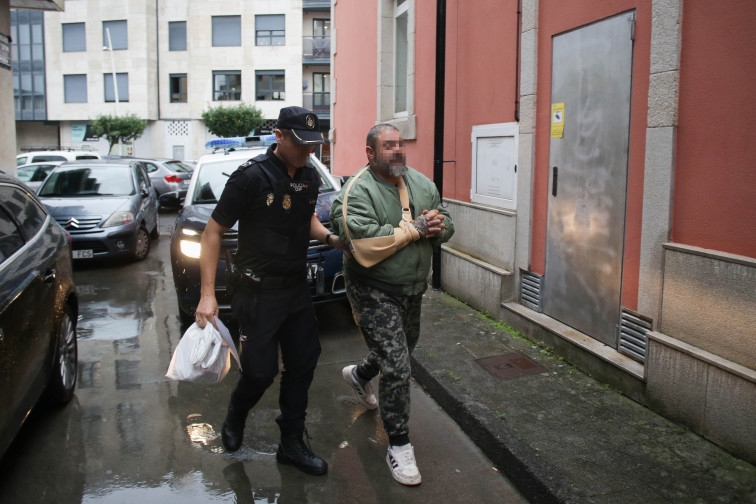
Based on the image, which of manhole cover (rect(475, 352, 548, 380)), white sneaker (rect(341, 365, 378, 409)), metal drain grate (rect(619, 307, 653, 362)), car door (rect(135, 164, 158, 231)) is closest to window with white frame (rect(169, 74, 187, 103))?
car door (rect(135, 164, 158, 231))

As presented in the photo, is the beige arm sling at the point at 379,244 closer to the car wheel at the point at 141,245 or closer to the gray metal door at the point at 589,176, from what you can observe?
the gray metal door at the point at 589,176

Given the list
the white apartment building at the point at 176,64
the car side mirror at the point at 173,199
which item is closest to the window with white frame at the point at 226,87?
the white apartment building at the point at 176,64

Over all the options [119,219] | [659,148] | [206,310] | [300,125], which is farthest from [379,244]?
[119,219]

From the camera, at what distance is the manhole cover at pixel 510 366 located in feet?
16.3

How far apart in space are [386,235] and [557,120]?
2.56 meters

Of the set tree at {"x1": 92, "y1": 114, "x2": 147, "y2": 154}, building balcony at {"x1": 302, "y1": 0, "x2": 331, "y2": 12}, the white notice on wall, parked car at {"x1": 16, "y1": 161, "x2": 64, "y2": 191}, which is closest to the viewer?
the white notice on wall

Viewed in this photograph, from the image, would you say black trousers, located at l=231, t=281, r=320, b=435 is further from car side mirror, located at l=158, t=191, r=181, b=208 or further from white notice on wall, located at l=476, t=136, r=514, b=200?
car side mirror, located at l=158, t=191, r=181, b=208

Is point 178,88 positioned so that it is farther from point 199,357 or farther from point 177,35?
point 199,357

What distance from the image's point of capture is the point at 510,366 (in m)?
5.12

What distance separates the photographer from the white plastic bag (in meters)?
3.42

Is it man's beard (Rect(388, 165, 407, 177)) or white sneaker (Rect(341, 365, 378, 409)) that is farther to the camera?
white sneaker (Rect(341, 365, 378, 409))

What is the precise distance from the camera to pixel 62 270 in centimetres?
485

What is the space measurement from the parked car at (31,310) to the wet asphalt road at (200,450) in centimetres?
34

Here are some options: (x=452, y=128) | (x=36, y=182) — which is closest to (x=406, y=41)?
(x=452, y=128)
